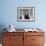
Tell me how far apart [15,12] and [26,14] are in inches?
15.0

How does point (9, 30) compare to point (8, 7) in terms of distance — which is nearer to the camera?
point (9, 30)

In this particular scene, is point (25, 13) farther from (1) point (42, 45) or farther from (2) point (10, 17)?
(1) point (42, 45)

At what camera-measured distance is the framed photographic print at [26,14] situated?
443 centimetres

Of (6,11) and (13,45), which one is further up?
(6,11)

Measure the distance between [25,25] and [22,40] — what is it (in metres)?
0.70

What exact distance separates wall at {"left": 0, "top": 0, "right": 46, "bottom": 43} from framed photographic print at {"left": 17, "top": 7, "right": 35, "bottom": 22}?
0.34 ft

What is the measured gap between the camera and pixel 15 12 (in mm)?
4438

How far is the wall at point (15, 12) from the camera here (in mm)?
4422

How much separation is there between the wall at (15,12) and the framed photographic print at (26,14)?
10 cm

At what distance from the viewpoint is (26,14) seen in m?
4.47

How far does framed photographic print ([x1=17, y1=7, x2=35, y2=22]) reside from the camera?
4.43 meters

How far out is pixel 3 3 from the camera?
4.42 meters

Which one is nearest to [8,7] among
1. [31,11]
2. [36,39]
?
[31,11]

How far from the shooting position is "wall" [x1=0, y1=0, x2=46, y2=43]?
4.42 metres
